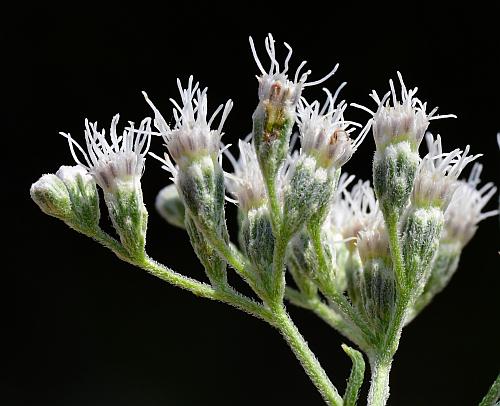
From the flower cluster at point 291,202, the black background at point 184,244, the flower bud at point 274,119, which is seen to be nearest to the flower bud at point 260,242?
the flower cluster at point 291,202

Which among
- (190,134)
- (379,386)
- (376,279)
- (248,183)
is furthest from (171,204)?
(379,386)

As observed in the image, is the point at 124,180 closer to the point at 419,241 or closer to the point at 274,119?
the point at 274,119

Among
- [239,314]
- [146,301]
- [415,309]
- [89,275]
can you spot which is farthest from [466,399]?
[415,309]

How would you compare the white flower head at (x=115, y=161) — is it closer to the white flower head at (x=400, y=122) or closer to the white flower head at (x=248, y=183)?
the white flower head at (x=248, y=183)

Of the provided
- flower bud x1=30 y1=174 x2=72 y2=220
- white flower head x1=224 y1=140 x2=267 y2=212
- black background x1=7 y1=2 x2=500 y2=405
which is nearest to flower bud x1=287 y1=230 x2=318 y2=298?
white flower head x1=224 y1=140 x2=267 y2=212

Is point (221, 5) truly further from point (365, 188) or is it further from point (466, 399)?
point (365, 188)

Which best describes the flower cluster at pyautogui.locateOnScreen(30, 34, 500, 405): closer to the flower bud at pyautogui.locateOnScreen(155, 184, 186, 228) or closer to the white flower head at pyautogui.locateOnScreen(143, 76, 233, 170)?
the white flower head at pyautogui.locateOnScreen(143, 76, 233, 170)
